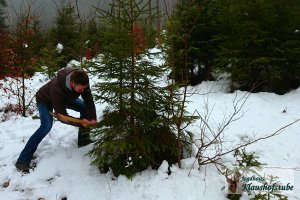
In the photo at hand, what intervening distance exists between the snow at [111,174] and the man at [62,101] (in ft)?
1.04

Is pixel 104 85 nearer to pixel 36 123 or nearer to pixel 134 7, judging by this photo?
pixel 134 7

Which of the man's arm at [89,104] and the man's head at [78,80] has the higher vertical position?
the man's head at [78,80]

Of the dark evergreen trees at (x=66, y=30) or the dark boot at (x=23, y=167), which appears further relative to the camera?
the dark evergreen trees at (x=66, y=30)

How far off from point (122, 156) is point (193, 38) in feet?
20.8

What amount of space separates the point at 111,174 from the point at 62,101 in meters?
1.46

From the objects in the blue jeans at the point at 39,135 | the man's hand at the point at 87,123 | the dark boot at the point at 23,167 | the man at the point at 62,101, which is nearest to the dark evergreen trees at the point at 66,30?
the man at the point at 62,101

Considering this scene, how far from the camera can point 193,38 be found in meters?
9.91

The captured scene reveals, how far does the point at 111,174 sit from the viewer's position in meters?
4.75

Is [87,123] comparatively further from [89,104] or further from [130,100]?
[130,100]

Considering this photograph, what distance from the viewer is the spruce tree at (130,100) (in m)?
4.30

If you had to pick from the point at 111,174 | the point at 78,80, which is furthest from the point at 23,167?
the point at 78,80

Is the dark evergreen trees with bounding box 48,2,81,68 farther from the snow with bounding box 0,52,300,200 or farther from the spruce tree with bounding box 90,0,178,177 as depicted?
the spruce tree with bounding box 90,0,178,177

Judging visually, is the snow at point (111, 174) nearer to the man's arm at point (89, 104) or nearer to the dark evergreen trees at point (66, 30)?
the man's arm at point (89, 104)

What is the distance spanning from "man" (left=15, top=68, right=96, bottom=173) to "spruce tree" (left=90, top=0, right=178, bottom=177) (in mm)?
329
